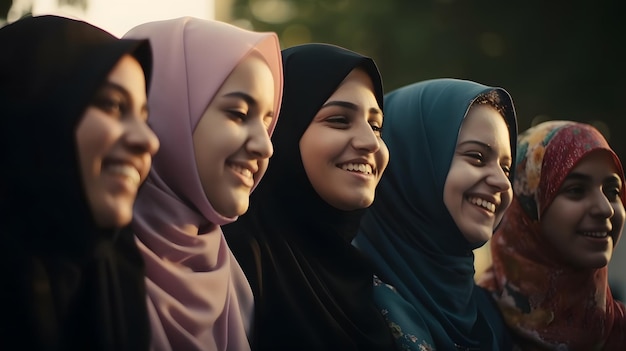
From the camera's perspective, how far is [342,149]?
128 inches

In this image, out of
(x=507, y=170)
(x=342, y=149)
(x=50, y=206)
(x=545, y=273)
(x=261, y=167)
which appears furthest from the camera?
(x=545, y=273)

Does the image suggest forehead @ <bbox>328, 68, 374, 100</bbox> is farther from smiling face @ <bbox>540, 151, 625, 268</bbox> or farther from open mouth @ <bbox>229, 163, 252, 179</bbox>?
smiling face @ <bbox>540, 151, 625, 268</bbox>

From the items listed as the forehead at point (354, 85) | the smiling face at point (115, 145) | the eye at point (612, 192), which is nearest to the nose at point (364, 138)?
the forehead at point (354, 85)

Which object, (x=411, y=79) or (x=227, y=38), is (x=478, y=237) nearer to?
(x=227, y=38)

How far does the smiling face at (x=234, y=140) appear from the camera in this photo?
2.75 meters

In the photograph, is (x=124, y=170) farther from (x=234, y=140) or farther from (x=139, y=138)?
(x=234, y=140)

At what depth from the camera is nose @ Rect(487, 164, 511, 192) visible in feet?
12.2

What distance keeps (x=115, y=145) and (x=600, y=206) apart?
2.53 m

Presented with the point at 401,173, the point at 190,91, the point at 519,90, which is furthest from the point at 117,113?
the point at 519,90

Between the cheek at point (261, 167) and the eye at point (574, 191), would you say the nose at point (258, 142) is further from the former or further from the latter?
the eye at point (574, 191)

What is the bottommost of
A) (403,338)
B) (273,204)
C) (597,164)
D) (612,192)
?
(403,338)

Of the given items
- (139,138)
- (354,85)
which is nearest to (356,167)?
(354,85)

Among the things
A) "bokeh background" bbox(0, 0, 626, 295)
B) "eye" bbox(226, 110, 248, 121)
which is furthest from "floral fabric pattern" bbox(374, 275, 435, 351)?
"bokeh background" bbox(0, 0, 626, 295)

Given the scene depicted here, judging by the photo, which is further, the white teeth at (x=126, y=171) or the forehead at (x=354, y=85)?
the forehead at (x=354, y=85)
